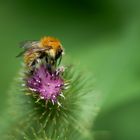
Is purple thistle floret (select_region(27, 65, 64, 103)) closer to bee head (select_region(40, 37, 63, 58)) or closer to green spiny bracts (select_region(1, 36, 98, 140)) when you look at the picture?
green spiny bracts (select_region(1, 36, 98, 140))

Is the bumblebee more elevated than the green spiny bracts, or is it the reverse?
the bumblebee

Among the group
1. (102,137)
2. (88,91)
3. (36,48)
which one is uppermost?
(36,48)

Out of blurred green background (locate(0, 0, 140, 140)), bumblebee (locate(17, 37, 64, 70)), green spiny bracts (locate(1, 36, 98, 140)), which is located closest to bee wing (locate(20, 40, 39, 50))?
bumblebee (locate(17, 37, 64, 70))

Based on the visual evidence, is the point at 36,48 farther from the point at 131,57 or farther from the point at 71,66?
the point at 131,57

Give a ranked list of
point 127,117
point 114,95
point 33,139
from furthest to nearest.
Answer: point 127,117 → point 114,95 → point 33,139

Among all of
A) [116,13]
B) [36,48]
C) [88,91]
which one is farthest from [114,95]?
[116,13]

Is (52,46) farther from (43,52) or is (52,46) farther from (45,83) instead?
(45,83)

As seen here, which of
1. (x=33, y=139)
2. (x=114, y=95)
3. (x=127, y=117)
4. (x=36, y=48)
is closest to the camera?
(x=33, y=139)

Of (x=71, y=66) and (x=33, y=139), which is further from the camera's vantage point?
(x=71, y=66)
